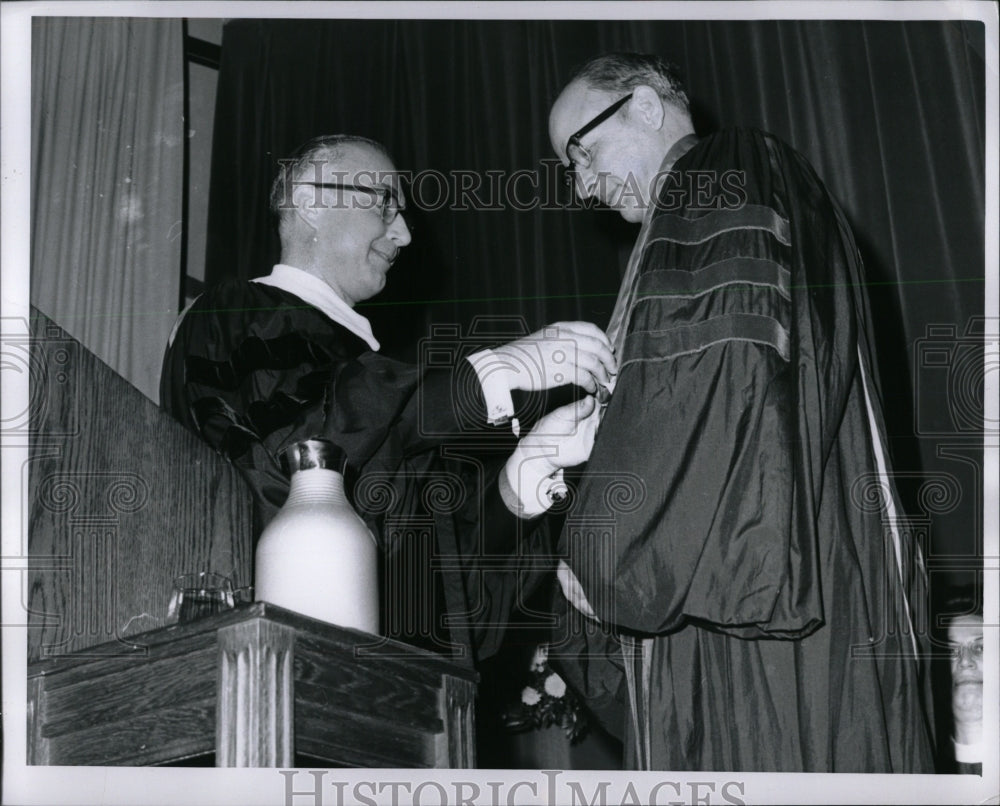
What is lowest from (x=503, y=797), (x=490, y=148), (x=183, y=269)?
(x=503, y=797)

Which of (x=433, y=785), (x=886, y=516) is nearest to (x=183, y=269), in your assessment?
(x=433, y=785)

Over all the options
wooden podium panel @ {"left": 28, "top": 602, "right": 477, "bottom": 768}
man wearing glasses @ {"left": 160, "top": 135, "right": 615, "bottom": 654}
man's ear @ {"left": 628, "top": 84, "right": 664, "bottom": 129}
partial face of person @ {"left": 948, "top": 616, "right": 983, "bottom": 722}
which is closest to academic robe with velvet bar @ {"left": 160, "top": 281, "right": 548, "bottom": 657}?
man wearing glasses @ {"left": 160, "top": 135, "right": 615, "bottom": 654}

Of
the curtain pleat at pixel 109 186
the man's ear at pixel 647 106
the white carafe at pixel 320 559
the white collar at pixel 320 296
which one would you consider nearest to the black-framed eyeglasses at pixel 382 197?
the white collar at pixel 320 296

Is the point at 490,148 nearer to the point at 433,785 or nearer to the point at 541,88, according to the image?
the point at 541,88

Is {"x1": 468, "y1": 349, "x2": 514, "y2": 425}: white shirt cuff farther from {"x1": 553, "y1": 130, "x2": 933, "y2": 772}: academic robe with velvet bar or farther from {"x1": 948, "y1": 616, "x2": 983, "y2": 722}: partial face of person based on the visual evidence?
{"x1": 948, "y1": 616, "x2": 983, "y2": 722}: partial face of person

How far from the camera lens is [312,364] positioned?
10.00 feet

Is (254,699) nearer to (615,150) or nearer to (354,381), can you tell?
(354,381)

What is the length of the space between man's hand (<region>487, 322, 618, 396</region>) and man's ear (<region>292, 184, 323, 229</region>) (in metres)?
0.50

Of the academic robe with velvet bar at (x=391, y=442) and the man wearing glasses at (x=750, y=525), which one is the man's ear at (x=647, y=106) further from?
the academic robe with velvet bar at (x=391, y=442)

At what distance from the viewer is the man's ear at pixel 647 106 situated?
10.6ft

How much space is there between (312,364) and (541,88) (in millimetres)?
828

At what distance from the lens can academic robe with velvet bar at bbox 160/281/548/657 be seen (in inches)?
115

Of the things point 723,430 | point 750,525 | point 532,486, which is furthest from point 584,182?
point 750,525

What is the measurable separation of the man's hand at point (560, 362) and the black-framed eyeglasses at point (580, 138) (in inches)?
15.7
